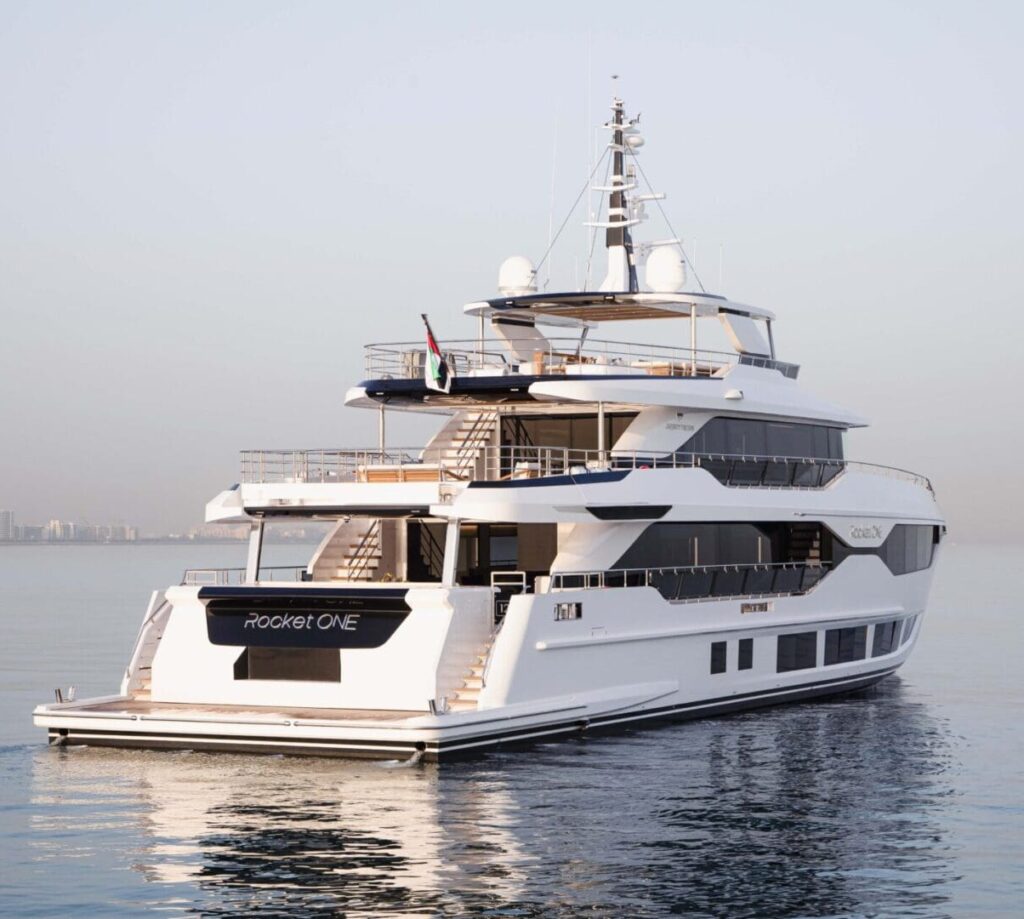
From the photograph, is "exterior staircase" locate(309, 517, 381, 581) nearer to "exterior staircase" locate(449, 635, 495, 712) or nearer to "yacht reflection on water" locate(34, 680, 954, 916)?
"exterior staircase" locate(449, 635, 495, 712)

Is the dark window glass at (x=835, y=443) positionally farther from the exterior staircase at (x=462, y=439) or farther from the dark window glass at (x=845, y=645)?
the exterior staircase at (x=462, y=439)

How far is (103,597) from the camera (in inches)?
3378

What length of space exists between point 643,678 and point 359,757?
5254mm

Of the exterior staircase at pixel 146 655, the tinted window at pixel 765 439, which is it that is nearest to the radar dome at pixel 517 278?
the tinted window at pixel 765 439

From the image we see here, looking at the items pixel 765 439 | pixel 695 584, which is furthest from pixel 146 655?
pixel 765 439

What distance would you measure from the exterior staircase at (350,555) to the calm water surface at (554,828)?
188 inches

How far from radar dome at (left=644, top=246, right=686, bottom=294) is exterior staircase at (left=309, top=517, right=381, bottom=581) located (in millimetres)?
6322

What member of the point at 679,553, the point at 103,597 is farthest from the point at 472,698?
the point at 103,597

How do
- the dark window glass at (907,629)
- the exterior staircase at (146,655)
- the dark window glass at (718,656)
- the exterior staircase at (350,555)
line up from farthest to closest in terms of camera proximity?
the dark window glass at (907,629) < the dark window glass at (718,656) < the exterior staircase at (350,555) < the exterior staircase at (146,655)

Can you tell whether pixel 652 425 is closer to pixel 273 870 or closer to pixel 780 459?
pixel 780 459

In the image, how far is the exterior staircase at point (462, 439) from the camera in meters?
26.9

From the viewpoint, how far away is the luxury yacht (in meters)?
22.2

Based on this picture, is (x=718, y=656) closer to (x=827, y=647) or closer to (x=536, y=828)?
(x=827, y=647)

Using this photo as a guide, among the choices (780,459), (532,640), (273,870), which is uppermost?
(780,459)
